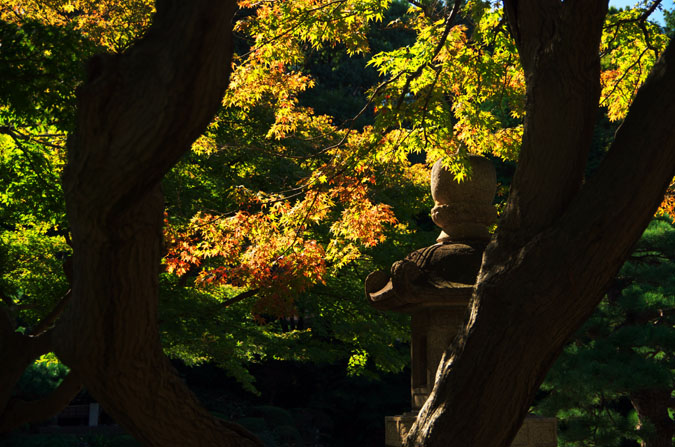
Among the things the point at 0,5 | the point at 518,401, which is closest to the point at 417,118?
the point at 518,401

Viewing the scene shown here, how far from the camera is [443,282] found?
524 centimetres

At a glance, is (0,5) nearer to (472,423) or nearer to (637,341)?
(472,423)

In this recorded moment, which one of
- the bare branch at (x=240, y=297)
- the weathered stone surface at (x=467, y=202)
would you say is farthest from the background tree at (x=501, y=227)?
the bare branch at (x=240, y=297)

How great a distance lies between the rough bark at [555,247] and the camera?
3014mm

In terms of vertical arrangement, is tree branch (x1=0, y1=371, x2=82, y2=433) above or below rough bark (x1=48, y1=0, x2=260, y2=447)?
below

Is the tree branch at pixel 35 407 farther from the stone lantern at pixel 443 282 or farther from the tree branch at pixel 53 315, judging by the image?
the stone lantern at pixel 443 282

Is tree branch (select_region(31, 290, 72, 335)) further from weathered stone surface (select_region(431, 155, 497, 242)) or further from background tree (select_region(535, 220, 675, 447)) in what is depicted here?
background tree (select_region(535, 220, 675, 447))

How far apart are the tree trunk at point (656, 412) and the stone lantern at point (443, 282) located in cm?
646

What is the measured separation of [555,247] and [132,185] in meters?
1.87

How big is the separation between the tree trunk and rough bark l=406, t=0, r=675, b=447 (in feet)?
28.6

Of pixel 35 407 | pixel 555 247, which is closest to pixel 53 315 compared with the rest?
pixel 35 407

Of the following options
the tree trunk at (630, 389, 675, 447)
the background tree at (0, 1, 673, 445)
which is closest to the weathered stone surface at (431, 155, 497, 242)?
the background tree at (0, 1, 673, 445)

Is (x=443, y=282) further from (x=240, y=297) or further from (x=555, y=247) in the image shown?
(x=240, y=297)

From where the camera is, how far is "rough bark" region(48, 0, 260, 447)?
8.21 ft
